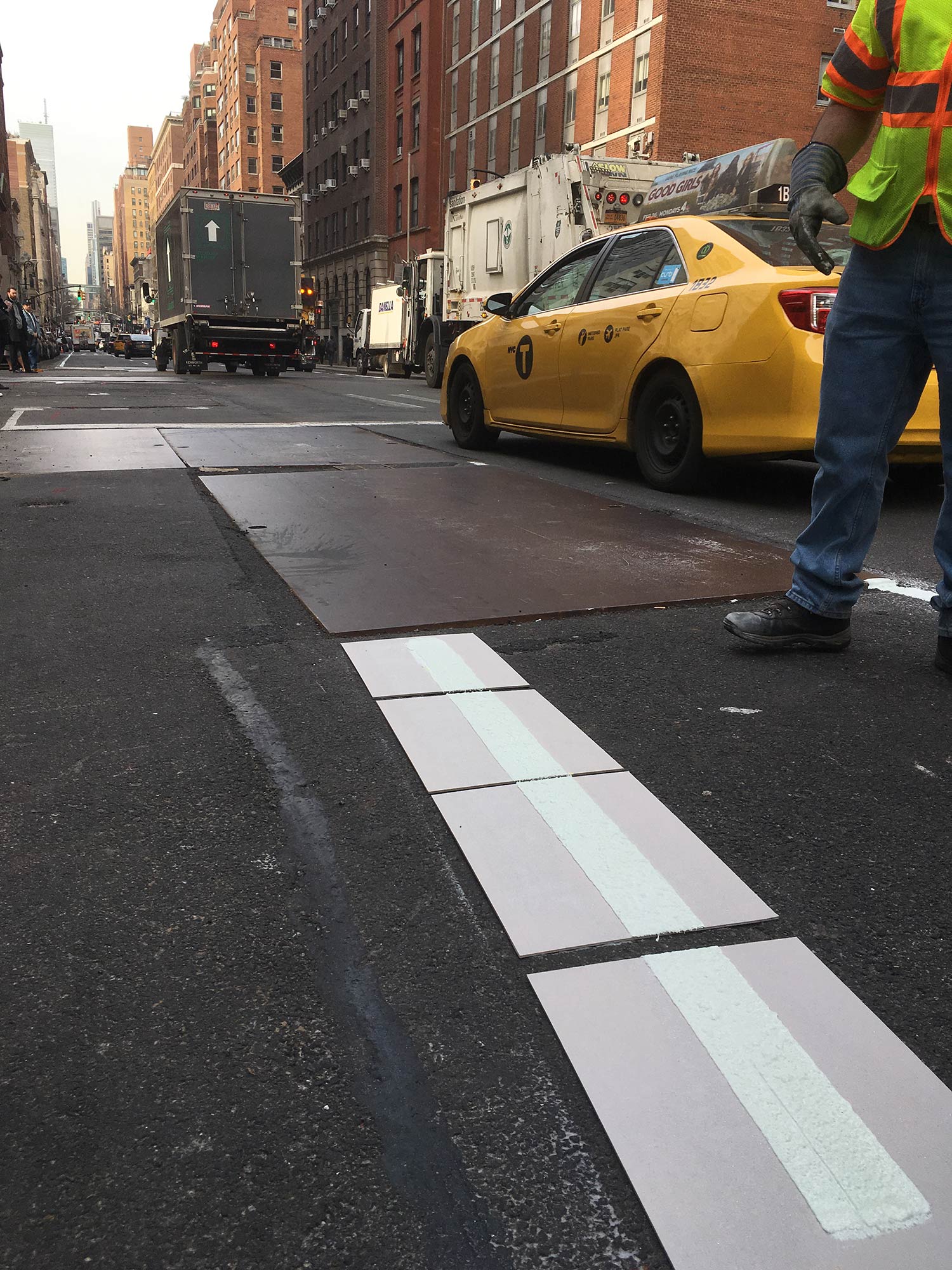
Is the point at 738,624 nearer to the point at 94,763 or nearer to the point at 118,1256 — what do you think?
the point at 94,763

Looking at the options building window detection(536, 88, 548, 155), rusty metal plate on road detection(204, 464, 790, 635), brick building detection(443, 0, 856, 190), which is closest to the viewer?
rusty metal plate on road detection(204, 464, 790, 635)

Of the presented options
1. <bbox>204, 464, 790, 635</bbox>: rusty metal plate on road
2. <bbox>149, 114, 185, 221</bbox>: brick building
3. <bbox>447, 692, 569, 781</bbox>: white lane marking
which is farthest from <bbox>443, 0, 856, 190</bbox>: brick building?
<bbox>149, 114, 185, 221</bbox>: brick building

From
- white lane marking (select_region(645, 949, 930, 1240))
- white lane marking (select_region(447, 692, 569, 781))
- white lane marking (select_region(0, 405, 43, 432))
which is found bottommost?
white lane marking (select_region(645, 949, 930, 1240))

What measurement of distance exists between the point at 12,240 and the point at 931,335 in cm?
10081

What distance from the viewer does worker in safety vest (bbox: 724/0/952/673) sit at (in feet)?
9.83

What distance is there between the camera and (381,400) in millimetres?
17047

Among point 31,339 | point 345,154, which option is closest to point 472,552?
point 31,339

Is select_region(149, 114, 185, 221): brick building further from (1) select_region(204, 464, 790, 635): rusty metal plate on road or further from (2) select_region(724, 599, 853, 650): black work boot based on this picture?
(2) select_region(724, 599, 853, 650): black work boot

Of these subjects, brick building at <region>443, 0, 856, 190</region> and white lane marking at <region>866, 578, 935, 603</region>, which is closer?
white lane marking at <region>866, 578, 935, 603</region>

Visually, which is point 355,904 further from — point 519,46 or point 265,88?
point 265,88

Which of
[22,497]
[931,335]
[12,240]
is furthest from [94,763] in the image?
[12,240]

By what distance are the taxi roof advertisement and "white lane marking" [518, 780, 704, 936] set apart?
10.6 m

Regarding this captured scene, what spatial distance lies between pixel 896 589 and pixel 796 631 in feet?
3.52

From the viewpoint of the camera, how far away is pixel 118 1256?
119 centimetres
